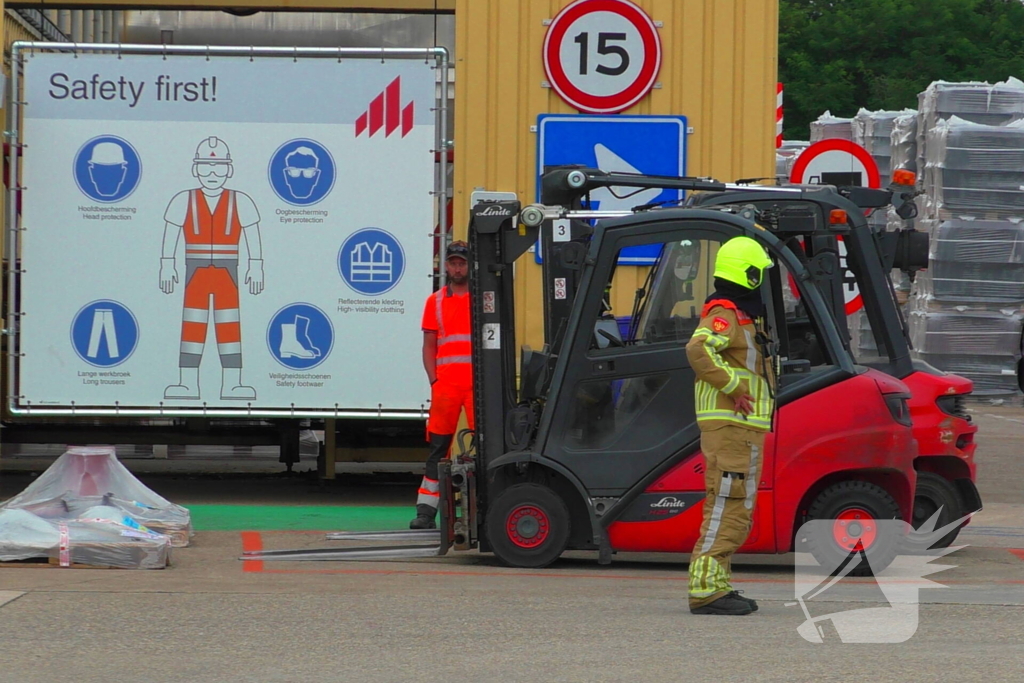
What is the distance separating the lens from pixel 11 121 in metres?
10.9

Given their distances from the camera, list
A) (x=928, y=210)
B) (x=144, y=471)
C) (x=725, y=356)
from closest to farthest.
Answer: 1. (x=725, y=356)
2. (x=144, y=471)
3. (x=928, y=210)

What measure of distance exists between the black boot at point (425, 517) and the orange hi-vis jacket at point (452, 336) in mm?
812

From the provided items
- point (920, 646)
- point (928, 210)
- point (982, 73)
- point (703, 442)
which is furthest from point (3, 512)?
point (982, 73)

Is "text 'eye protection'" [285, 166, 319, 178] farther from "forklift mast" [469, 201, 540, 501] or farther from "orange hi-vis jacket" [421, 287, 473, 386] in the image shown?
"forklift mast" [469, 201, 540, 501]

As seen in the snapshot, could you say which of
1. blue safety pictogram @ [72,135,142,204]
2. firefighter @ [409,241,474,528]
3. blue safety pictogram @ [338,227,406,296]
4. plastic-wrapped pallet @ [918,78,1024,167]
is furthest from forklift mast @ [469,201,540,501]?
plastic-wrapped pallet @ [918,78,1024,167]

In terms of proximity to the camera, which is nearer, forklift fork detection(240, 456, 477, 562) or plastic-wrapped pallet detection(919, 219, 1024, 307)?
forklift fork detection(240, 456, 477, 562)

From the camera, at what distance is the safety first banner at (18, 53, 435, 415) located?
1096 cm

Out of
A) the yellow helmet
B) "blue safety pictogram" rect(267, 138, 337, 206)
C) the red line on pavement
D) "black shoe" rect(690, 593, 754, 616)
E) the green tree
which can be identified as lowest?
the red line on pavement

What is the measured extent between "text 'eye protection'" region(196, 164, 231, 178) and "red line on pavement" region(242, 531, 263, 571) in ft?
8.33

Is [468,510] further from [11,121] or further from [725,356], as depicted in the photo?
[11,121]

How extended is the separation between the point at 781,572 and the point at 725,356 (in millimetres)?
2043

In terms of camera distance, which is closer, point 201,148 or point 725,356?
point 725,356

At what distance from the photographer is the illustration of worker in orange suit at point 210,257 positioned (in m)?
11.0

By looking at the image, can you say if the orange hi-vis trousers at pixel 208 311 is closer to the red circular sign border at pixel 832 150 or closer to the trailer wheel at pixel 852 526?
the red circular sign border at pixel 832 150
